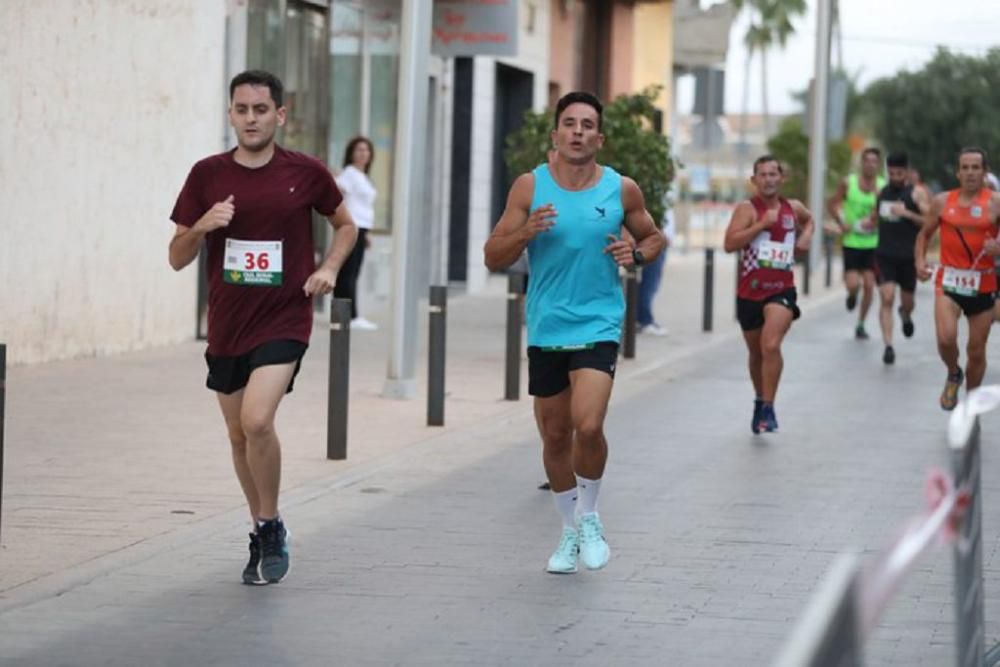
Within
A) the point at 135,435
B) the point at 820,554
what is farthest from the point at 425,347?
the point at 820,554

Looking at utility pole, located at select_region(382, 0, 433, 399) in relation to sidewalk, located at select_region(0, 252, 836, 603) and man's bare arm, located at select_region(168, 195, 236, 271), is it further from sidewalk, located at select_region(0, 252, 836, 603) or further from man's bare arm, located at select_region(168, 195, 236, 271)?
man's bare arm, located at select_region(168, 195, 236, 271)

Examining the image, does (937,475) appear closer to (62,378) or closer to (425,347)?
(62,378)

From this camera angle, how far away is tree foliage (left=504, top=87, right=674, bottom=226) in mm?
21078

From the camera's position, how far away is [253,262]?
831cm

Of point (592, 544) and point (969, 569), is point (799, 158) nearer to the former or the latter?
point (592, 544)

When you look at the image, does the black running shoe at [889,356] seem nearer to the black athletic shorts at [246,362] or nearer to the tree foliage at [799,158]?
the black athletic shorts at [246,362]

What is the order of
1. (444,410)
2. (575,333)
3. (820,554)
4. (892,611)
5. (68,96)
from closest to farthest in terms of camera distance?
1. (892,611)
2. (575,333)
3. (820,554)
4. (444,410)
5. (68,96)

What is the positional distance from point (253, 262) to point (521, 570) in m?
1.62

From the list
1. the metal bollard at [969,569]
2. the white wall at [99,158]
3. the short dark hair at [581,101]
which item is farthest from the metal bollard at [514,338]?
the metal bollard at [969,569]

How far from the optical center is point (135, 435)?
13203 mm

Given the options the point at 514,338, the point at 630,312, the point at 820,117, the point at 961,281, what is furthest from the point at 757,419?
the point at 820,117

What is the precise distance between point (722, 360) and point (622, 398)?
4.08 meters

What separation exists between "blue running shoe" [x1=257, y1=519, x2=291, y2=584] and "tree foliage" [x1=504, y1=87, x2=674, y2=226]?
498 inches

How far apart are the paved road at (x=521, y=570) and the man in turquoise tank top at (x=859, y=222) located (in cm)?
869
